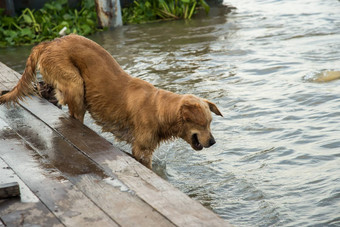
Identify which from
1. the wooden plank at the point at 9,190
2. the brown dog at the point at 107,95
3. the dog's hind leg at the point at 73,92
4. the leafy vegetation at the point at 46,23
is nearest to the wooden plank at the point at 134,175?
the dog's hind leg at the point at 73,92

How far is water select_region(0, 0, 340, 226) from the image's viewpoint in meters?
5.38

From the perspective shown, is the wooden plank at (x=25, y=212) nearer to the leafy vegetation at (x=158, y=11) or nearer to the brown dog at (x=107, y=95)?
the brown dog at (x=107, y=95)

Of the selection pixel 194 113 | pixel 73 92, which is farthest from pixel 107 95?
pixel 194 113

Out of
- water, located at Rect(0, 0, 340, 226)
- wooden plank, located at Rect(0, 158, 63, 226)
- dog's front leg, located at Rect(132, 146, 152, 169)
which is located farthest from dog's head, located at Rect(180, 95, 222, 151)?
wooden plank, located at Rect(0, 158, 63, 226)

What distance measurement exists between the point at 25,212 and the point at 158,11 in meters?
11.9

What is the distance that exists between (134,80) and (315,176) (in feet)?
7.00

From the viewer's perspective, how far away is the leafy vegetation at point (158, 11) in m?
14.9

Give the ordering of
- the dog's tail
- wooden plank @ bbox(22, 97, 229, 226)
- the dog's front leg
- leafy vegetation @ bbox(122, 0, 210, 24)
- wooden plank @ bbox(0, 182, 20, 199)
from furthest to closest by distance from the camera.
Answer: leafy vegetation @ bbox(122, 0, 210, 24) < the dog's tail < the dog's front leg < wooden plank @ bbox(0, 182, 20, 199) < wooden plank @ bbox(22, 97, 229, 226)

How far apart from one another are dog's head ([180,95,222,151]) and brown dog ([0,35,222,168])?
0.09 ft

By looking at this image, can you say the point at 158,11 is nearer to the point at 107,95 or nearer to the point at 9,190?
the point at 107,95

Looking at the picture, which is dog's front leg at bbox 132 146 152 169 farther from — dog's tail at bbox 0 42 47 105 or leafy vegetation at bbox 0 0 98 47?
leafy vegetation at bbox 0 0 98 47

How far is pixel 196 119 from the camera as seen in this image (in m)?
5.09

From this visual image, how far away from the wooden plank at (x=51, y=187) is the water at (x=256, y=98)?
1.63 meters

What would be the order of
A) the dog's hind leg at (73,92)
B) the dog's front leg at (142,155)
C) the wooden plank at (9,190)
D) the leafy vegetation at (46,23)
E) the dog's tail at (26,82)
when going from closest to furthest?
the wooden plank at (9,190)
the dog's front leg at (142,155)
the dog's hind leg at (73,92)
the dog's tail at (26,82)
the leafy vegetation at (46,23)
